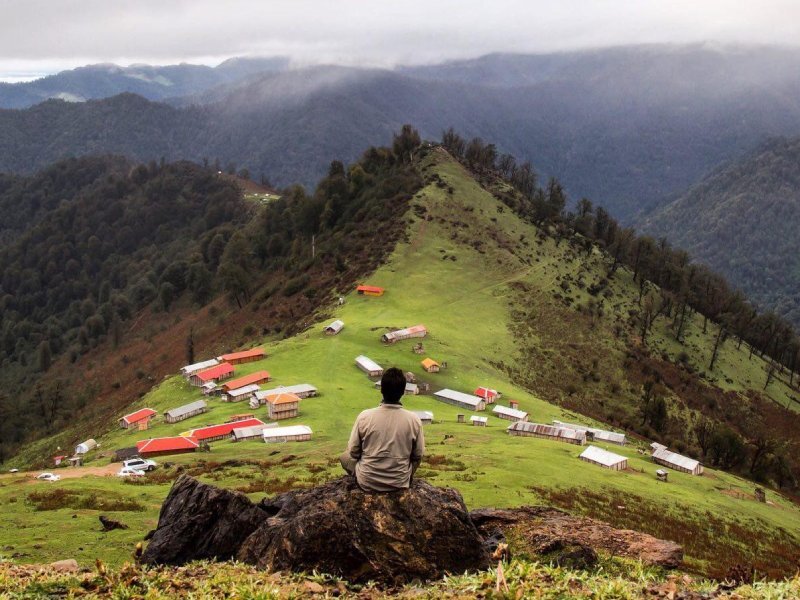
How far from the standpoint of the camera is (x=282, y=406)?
52188 mm

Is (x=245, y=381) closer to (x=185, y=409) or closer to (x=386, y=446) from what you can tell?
(x=185, y=409)

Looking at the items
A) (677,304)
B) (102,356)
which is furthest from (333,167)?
(677,304)

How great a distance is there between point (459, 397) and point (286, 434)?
74.5ft

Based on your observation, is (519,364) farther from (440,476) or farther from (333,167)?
(333,167)

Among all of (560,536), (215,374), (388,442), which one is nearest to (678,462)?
(560,536)

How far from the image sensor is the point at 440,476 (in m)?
31.1

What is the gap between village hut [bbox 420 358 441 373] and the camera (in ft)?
229

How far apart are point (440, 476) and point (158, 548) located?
60.0 ft

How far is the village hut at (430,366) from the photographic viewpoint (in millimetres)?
69938

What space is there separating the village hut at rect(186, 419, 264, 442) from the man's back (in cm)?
3815

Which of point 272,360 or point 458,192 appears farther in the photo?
point 458,192

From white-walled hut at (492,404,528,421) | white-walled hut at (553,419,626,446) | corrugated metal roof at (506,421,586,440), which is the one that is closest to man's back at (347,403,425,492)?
corrugated metal roof at (506,421,586,440)

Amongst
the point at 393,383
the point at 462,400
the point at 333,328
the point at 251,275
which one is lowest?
the point at 251,275

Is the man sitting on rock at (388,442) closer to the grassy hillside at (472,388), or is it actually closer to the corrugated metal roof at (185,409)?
the grassy hillside at (472,388)
